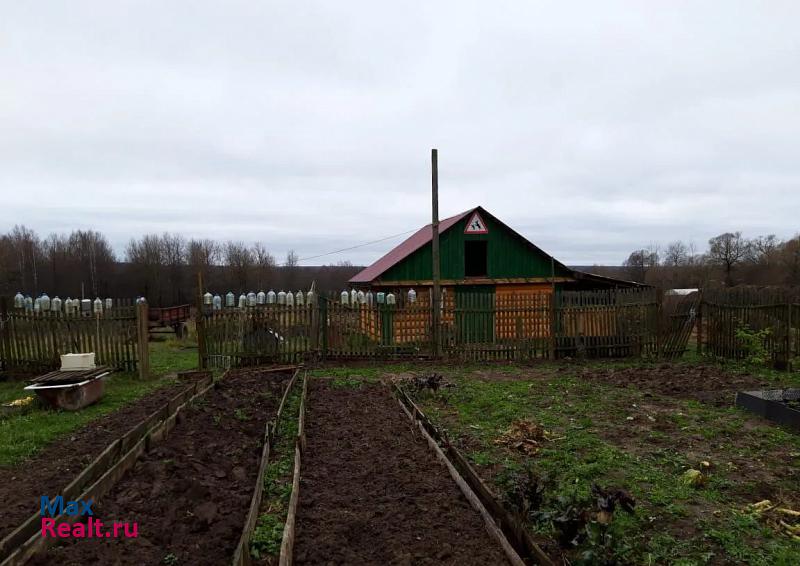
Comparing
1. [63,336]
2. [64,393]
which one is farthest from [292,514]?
[63,336]

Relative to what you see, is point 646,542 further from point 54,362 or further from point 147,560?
point 54,362

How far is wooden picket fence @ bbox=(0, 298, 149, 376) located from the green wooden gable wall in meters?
9.69

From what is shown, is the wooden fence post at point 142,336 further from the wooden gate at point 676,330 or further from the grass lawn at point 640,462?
the wooden gate at point 676,330

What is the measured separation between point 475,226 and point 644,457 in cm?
1392

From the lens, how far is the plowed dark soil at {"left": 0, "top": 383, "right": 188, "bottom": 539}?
14.7 ft

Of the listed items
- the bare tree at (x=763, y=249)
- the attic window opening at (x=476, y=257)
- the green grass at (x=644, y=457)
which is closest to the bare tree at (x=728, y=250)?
the bare tree at (x=763, y=249)

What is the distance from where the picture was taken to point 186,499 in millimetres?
4344

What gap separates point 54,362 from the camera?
11328mm

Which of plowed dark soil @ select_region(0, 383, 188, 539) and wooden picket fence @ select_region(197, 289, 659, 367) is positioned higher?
wooden picket fence @ select_region(197, 289, 659, 367)

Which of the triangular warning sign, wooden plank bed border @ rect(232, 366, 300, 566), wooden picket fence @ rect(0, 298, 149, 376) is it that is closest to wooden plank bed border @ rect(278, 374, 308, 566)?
wooden plank bed border @ rect(232, 366, 300, 566)

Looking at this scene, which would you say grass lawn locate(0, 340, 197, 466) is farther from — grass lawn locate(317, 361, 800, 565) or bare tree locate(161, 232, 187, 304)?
bare tree locate(161, 232, 187, 304)

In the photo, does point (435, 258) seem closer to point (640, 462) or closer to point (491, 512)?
point (640, 462)

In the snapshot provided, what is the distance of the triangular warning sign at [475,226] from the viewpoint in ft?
62.1

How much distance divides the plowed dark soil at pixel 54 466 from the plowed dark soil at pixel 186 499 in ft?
2.30
